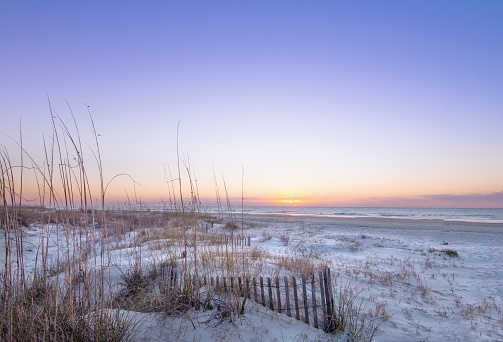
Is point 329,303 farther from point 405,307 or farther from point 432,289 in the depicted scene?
point 432,289

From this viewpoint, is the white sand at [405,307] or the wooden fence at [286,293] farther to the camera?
the wooden fence at [286,293]

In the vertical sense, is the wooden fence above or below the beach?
above

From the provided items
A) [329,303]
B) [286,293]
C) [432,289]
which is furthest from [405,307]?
[286,293]

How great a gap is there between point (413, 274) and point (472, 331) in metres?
4.12

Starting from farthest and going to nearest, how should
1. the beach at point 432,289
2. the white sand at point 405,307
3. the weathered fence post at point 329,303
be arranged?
1. the beach at point 432,289
2. the weathered fence post at point 329,303
3. the white sand at point 405,307

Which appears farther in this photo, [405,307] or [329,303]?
[405,307]

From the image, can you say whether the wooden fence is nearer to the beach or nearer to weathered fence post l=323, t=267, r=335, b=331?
weathered fence post l=323, t=267, r=335, b=331

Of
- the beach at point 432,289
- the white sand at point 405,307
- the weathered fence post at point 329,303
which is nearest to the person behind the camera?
the white sand at point 405,307

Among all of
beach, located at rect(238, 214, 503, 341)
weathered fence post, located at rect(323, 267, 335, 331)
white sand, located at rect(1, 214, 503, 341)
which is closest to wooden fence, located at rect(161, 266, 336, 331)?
weathered fence post, located at rect(323, 267, 335, 331)

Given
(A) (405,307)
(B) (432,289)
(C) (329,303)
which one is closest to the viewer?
(C) (329,303)

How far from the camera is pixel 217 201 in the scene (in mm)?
6148

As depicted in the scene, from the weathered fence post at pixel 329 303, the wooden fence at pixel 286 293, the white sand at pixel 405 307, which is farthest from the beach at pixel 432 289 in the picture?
the wooden fence at pixel 286 293

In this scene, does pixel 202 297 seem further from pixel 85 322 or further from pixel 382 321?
pixel 382 321

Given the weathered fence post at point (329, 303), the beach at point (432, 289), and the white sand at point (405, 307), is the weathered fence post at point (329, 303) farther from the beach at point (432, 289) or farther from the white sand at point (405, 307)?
the beach at point (432, 289)
